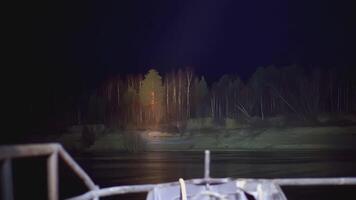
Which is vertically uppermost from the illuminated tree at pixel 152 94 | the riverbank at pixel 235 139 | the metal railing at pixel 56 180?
the illuminated tree at pixel 152 94

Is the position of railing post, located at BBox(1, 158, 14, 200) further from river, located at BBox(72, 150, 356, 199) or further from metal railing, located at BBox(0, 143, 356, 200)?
river, located at BBox(72, 150, 356, 199)

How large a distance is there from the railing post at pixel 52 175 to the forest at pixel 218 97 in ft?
59.9

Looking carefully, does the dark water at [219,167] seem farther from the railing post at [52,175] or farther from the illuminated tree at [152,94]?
the railing post at [52,175]

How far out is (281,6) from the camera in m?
21.3

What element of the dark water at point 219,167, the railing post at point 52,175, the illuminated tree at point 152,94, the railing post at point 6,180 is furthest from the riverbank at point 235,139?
the railing post at point 6,180

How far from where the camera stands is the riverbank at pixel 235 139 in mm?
20453

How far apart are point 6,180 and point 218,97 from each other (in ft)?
66.2

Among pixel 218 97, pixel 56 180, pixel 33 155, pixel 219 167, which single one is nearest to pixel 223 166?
pixel 219 167

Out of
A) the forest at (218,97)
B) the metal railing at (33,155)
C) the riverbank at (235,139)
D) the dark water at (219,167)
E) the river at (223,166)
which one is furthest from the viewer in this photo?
the riverbank at (235,139)

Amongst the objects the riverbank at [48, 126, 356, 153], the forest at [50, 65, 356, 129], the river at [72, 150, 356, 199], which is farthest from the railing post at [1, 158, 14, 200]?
the riverbank at [48, 126, 356, 153]

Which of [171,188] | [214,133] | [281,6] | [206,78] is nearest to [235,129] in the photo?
[214,133]

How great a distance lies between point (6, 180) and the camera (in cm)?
114

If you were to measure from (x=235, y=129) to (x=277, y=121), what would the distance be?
Answer: 2034mm

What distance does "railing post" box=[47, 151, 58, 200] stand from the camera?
4.56 ft
